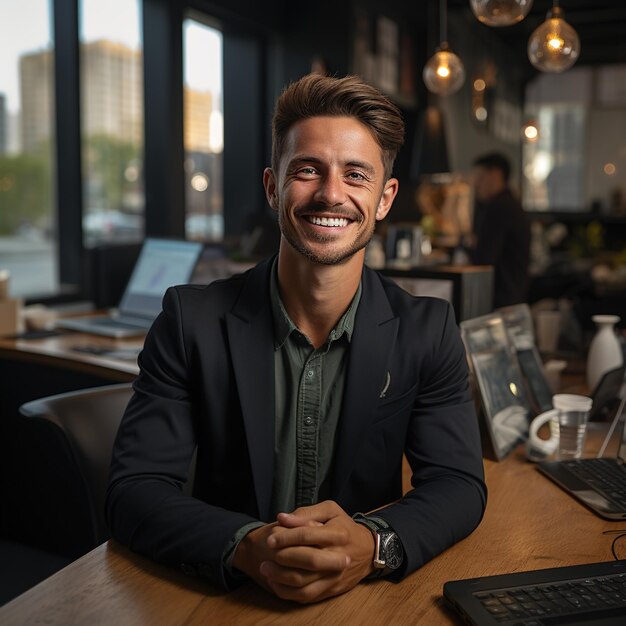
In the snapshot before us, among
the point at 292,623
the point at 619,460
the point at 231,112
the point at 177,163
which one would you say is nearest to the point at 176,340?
the point at 292,623

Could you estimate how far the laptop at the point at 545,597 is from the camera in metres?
1.06

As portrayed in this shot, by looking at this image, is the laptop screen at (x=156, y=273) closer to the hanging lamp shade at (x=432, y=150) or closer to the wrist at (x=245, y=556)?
the wrist at (x=245, y=556)

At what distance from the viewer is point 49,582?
1148 millimetres

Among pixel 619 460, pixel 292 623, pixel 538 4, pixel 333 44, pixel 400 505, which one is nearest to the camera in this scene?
pixel 292 623

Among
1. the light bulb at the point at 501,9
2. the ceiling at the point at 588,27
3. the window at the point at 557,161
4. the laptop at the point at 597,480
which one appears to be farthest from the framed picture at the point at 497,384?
the window at the point at 557,161

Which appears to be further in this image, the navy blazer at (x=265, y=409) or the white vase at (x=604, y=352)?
the white vase at (x=604, y=352)

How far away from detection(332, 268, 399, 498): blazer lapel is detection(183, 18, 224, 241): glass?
420 centimetres

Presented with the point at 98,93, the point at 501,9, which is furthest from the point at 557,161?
the point at 501,9

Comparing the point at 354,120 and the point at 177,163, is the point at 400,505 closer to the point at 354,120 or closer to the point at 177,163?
the point at 354,120

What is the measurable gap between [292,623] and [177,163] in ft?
15.0

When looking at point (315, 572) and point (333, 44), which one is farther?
point (333, 44)

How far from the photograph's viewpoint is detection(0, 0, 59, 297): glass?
165 inches

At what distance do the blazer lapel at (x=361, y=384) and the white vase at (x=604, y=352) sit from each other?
1.03 m

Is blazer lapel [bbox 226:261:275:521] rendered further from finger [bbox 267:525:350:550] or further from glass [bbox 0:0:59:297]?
glass [bbox 0:0:59:297]
